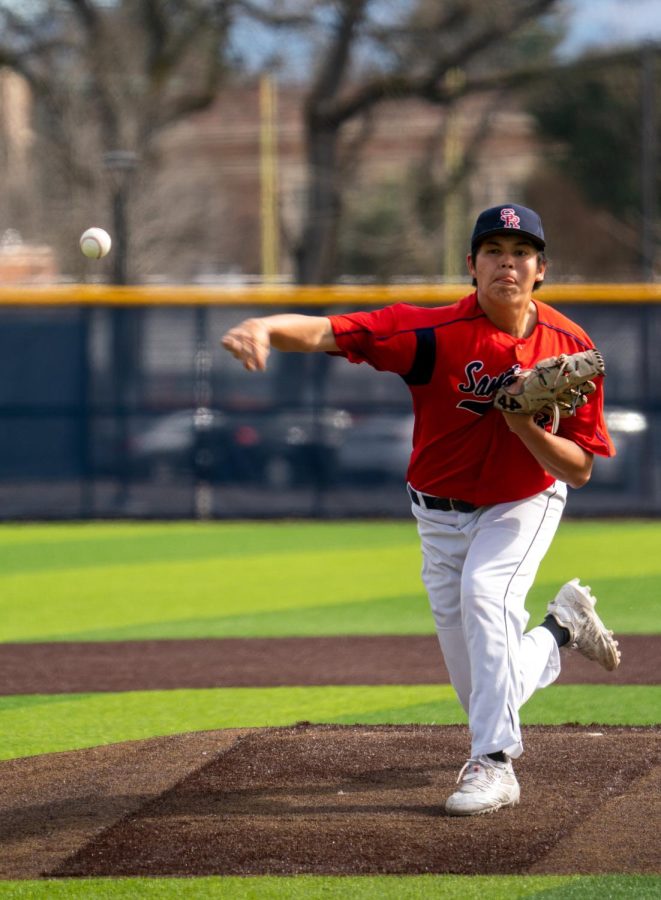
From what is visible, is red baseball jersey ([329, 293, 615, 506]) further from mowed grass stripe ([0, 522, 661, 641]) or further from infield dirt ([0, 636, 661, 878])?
mowed grass stripe ([0, 522, 661, 641])

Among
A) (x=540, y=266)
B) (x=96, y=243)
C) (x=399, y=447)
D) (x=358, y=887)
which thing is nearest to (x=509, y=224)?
(x=540, y=266)

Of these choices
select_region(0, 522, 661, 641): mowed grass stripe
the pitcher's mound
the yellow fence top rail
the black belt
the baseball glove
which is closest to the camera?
the pitcher's mound

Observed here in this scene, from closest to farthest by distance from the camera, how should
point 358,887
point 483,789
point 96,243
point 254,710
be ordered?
point 358,887 → point 483,789 → point 254,710 → point 96,243

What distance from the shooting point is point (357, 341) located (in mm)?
4055

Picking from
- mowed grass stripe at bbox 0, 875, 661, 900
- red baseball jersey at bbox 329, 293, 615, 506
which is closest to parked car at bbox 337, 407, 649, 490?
red baseball jersey at bbox 329, 293, 615, 506

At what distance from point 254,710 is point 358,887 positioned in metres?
2.43

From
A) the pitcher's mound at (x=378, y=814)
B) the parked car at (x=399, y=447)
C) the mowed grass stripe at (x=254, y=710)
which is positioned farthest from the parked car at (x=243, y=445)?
the pitcher's mound at (x=378, y=814)

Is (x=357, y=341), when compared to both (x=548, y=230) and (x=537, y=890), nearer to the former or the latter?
(x=537, y=890)

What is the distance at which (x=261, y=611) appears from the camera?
843 centimetres

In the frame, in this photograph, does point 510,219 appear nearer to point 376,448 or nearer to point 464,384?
point 464,384

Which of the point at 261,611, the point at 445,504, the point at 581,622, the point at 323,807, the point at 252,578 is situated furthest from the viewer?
the point at 252,578

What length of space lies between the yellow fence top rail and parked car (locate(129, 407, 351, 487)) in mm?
1046

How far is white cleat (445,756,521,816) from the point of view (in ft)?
12.8

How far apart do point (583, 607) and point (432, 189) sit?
78.0 feet
